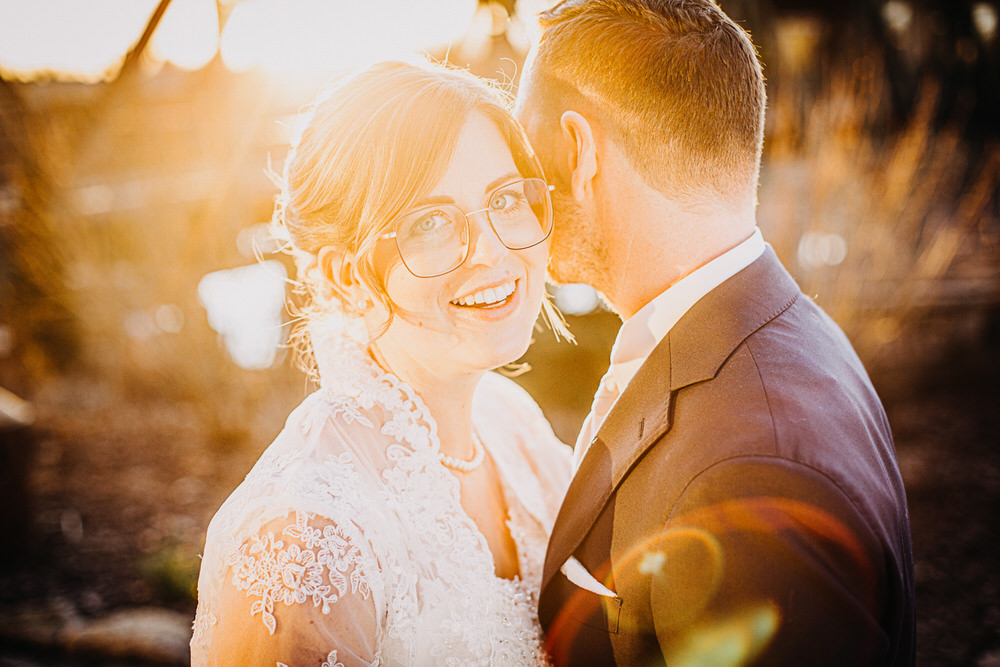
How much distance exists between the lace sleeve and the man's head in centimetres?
127

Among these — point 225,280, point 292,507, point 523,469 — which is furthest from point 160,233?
point 292,507

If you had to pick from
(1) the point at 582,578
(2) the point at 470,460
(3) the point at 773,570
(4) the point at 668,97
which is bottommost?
(2) the point at 470,460

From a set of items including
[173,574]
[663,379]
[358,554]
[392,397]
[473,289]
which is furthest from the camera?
[173,574]

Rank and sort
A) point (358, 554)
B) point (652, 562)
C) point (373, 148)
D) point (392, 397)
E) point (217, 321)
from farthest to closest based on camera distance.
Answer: point (217, 321) → point (392, 397) → point (373, 148) → point (358, 554) → point (652, 562)

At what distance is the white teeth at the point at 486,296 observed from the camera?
200 centimetres

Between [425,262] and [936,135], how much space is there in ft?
38.1

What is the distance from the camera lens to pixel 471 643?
1.87m

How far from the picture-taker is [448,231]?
6.42 feet

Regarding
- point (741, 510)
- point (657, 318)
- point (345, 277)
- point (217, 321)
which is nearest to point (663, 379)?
point (657, 318)

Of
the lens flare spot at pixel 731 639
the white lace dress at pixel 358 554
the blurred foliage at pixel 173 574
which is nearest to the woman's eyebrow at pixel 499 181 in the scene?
the white lace dress at pixel 358 554

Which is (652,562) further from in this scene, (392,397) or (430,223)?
(430,223)

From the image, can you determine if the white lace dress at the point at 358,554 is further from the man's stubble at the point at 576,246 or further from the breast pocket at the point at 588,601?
the man's stubble at the point at 576,246

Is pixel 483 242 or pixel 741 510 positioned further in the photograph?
pixel 483 242

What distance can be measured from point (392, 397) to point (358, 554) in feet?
1.86
